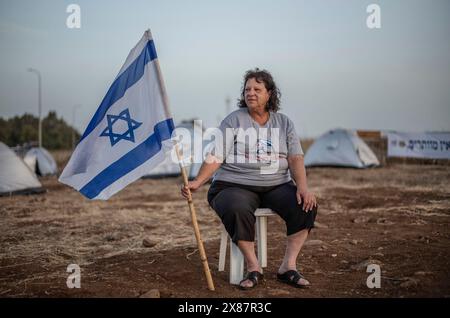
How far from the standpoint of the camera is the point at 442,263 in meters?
4.02

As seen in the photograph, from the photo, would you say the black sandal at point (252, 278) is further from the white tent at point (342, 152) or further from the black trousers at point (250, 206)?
the white tent at point (342, 152)

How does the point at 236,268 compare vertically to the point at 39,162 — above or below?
below

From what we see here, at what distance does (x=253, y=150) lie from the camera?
149 inches

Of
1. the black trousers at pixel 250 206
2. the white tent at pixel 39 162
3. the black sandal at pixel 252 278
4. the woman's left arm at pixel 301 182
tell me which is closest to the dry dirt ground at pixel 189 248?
the black sandal at pixel 252 278

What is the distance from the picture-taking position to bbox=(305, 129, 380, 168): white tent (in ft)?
59.3

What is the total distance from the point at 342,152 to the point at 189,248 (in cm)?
1423

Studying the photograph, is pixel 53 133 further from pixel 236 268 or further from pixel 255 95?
pixel 236 268

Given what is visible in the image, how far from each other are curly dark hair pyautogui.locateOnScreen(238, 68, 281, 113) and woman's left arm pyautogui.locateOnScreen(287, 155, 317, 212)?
52 centimetres

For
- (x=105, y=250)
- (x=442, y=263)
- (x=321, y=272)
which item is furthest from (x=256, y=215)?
(x=105, y=250)

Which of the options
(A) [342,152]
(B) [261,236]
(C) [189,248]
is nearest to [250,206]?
(B) [261,236]

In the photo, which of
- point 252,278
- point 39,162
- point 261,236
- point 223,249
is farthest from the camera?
point 39,162

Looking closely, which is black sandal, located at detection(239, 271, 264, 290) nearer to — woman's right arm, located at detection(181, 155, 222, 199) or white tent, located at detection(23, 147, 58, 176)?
woman's right arm, located at detection(181, 155, 222, 199)

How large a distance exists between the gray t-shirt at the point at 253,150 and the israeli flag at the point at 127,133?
0.49 metres

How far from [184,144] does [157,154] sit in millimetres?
11352
